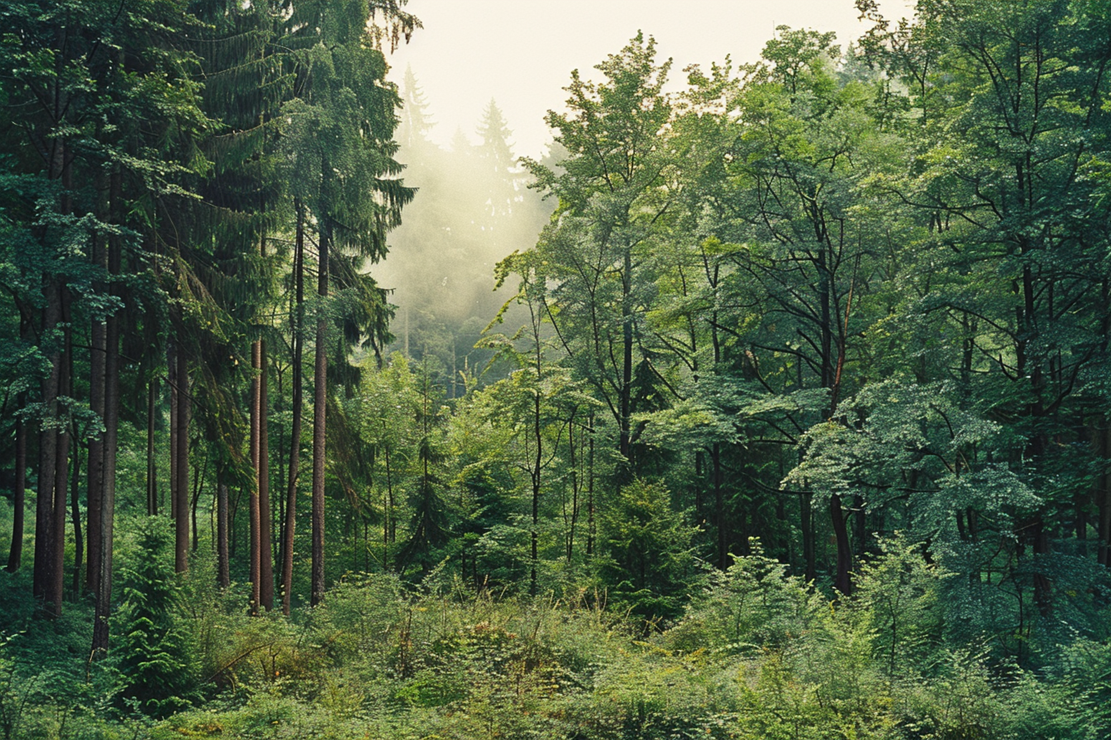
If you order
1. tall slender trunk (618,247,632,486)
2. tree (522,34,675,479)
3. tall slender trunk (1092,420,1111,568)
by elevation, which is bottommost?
tall slender trunk (1092,420,1111,568)

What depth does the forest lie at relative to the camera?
27.7ft

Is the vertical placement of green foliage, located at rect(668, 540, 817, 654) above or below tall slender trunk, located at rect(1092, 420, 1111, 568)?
below

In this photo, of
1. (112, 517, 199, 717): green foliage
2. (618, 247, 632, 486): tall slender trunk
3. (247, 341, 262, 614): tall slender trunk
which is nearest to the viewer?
(112, 517, 199, 717): green foliage

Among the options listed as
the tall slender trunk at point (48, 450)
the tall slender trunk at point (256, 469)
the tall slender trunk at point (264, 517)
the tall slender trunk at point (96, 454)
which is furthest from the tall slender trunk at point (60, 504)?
the tall slender trunk at point (264, 517)

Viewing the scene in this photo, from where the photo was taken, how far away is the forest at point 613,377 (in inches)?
332

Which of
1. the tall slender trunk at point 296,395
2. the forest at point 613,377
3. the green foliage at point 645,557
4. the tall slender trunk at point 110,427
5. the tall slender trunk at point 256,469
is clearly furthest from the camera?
the tall slender trunk at point 256,469

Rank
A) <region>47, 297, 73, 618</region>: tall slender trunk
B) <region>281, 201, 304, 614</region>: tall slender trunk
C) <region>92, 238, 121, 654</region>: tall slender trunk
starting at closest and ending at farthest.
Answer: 1. <region>92, 238, 121, 654</region>: tall slender trunk
2. <region>47, 297, 73, 618</region>: tall slender trunk
3. <region>281, 201, 304, 614</region>: tall slender trunk

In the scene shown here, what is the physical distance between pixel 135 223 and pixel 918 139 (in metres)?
14.5

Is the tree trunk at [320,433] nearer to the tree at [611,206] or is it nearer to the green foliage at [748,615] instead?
the tree at [611,206]

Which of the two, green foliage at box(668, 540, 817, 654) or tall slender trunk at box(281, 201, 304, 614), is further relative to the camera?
tall slender trunk at box(281, 201, 304, 614)

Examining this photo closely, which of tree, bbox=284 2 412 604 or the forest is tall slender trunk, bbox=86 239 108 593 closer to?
the forest

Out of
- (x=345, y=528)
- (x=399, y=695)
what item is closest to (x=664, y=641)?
(x=399, y=695)

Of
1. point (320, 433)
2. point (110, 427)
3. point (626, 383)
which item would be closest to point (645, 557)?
point (626, 383)

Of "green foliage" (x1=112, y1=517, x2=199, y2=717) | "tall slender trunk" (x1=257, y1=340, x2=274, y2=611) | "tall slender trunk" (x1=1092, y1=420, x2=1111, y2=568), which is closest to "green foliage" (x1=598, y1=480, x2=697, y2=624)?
"green foliage" (x1=112, y1=517, x2=199, y2=717)
